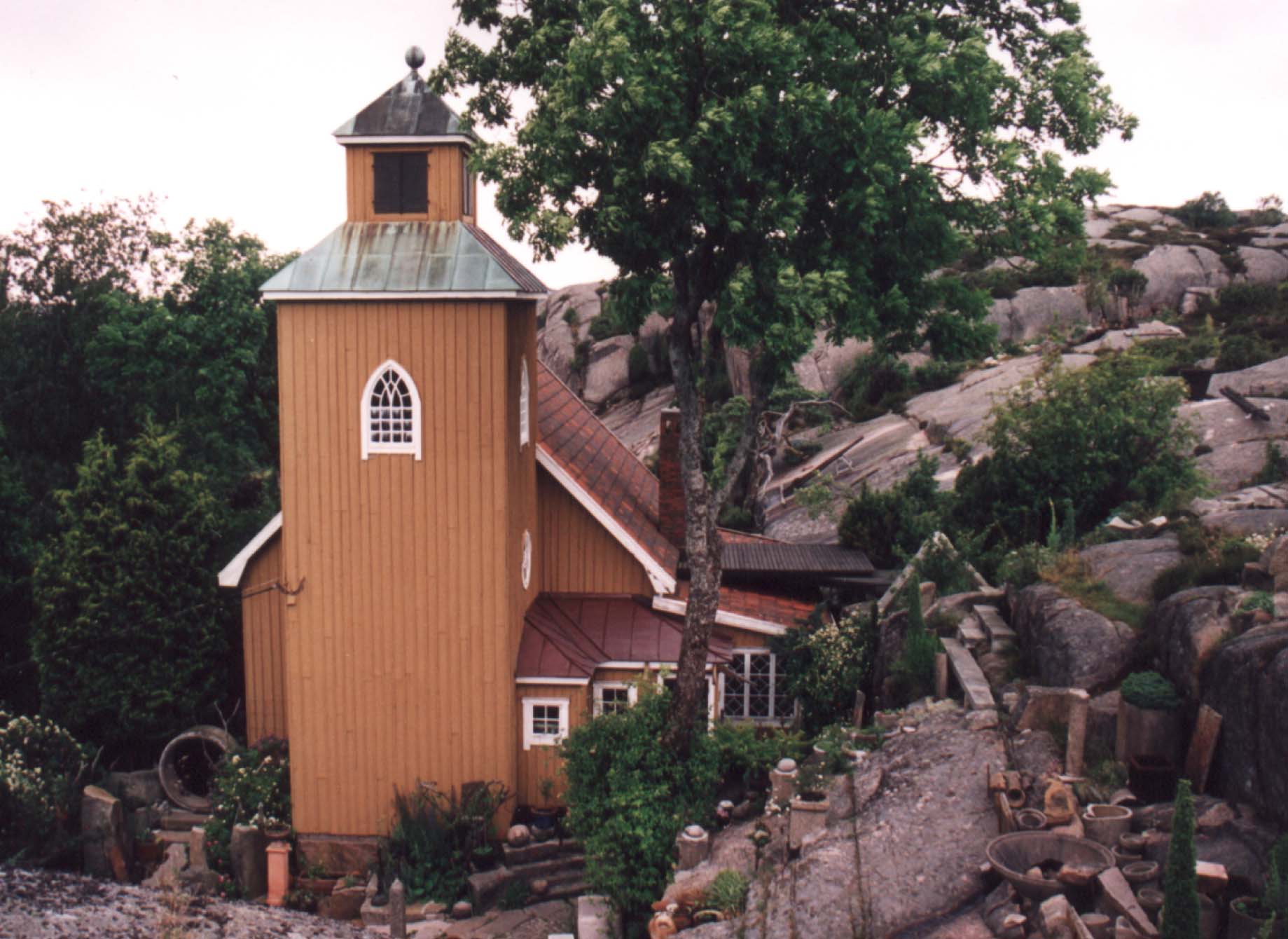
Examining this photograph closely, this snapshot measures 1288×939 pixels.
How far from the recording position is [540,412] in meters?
22.2

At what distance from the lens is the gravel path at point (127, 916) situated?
13.2m

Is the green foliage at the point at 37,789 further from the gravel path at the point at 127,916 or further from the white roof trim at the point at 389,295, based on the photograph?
the white roof trim at the point at 389,295

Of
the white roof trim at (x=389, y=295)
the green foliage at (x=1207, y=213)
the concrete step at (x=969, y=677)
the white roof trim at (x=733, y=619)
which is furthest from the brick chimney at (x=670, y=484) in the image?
the green foliage at (x=1207, y=213)

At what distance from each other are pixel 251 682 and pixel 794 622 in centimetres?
1001

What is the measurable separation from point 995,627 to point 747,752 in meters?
4.05

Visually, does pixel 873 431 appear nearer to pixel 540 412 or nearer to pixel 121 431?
pixel 540 412

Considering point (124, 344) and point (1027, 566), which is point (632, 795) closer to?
point (1027, 566)

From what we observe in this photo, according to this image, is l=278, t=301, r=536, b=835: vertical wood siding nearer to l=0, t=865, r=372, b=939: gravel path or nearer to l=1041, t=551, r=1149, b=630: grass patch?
l=0, t=865, r=372, b=939: gravel path

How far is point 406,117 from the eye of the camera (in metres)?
16.7

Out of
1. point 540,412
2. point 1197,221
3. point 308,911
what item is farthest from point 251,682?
point 1197,221

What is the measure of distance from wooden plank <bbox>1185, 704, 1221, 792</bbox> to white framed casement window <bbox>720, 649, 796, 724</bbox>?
904cm

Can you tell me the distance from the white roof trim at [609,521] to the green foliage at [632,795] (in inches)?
130

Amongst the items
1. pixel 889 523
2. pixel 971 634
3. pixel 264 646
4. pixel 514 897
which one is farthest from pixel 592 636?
pixel 889 523

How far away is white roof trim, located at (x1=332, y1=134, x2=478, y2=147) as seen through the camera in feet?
54.2
